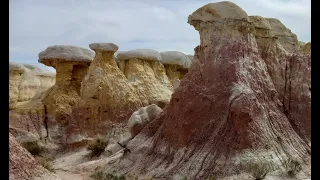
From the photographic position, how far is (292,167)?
35.3 feet

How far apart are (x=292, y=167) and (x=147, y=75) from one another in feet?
32.8

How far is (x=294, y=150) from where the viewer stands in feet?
37.8

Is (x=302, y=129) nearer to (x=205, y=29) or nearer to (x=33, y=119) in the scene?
(x=205, y=29)

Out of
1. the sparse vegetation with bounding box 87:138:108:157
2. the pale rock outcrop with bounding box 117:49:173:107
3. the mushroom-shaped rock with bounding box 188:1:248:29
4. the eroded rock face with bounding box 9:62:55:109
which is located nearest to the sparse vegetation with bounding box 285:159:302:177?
the mushroom-shaped rock with bounding box 188:1:248:29

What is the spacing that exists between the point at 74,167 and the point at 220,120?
5.21 m

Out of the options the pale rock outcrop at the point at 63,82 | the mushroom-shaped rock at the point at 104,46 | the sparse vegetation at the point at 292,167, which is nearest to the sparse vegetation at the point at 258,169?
the sparse vegetation at the point at 292,167

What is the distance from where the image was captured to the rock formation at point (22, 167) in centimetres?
772

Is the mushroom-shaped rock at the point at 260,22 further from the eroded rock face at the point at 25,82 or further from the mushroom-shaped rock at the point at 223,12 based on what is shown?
the eroded rock face at the point at 25,82

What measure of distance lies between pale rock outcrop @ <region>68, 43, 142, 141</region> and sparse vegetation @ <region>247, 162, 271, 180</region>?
846cm

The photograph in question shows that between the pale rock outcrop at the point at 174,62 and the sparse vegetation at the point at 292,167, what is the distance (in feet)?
39.1

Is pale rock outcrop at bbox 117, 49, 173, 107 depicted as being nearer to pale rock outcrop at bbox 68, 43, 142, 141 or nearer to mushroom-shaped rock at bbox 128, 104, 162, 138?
pale rock outcrop at bbox 68, 43, 142, 141

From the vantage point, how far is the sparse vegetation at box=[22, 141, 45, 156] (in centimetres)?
1747

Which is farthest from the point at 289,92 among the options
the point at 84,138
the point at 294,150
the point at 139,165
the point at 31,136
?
the point at 31,136

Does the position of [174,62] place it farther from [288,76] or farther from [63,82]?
[288,76]
